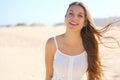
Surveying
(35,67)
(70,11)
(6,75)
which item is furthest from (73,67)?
(35,67)

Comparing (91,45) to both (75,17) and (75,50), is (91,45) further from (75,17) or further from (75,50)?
(75,17)

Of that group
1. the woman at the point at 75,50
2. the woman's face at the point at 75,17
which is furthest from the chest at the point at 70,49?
the woman's face at the point at 75,17

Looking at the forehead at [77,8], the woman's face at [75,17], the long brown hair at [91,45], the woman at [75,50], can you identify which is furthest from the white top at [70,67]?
the forehead at [77,8]

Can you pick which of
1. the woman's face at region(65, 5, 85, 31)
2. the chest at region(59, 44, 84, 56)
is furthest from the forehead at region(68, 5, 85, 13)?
the chest at region(59, 44, 84, 56)

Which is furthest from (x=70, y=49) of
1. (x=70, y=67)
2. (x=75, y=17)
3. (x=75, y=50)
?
(x=75, y=17)

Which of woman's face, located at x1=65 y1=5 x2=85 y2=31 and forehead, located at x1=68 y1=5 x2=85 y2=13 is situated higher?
forehead, located at x1=68 y1=5 x2=85 y2=13

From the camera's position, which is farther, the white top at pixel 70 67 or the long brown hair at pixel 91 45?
the long brown hair at pixel 91 45

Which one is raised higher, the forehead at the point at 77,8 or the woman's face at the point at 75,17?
the forehead at the point at 77,8

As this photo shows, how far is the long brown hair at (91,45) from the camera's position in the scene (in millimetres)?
5078

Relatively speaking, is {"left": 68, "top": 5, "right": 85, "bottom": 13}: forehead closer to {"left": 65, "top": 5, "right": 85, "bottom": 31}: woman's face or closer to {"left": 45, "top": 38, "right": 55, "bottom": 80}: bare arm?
{"left": 65, "top": 5, "right": 85, "bottom": 31}: woman's face

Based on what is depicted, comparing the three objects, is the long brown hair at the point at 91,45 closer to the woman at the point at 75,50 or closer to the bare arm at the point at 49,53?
the woman at the point at 75,50

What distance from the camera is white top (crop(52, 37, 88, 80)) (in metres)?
Answer: 4.97

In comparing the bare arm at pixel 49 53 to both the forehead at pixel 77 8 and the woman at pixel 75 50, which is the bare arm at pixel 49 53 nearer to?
the woman at pixel 75 50

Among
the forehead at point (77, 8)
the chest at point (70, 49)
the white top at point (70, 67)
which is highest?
the forehead at point (77, 8)
